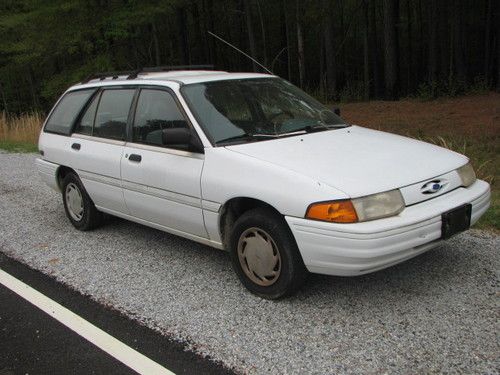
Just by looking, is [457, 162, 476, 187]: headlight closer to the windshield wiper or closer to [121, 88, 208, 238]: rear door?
the windshield wiper

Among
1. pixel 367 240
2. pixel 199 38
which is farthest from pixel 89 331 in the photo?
pixel 199 38

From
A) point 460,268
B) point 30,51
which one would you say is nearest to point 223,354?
point 460,268

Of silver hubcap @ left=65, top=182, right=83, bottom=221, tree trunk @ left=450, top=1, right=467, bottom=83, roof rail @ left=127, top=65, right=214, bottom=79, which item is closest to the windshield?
roof rail @ left=127, top=65, right=214, bottom=79

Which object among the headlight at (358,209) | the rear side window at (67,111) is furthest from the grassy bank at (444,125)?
the rear side window at (67,111)

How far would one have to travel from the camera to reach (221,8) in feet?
110

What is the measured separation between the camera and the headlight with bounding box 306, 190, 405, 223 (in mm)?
3297

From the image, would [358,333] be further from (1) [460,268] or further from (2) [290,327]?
(1) [460,268]

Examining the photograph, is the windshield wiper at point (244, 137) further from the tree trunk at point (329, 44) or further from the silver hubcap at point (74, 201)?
the tree trunk at point (329, 44)

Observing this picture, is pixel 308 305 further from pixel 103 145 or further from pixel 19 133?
pixel 19 133

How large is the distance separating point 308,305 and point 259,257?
0.48m

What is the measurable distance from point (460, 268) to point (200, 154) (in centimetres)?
225

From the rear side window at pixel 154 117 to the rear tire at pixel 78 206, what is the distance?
4.01ft

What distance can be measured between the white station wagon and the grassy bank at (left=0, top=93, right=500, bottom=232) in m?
1.92

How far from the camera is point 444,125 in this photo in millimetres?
12469
